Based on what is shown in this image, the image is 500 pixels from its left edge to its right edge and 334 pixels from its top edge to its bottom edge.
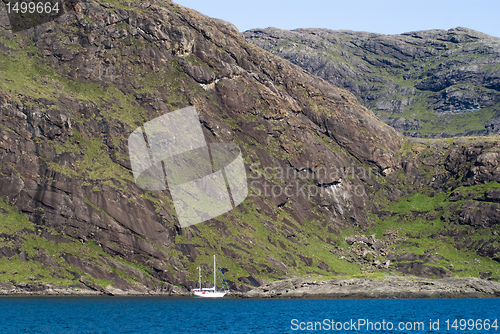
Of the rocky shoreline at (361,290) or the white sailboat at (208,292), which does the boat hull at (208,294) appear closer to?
the white sailboat at (208,292)

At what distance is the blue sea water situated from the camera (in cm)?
10725

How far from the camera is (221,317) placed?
13000 centimetres

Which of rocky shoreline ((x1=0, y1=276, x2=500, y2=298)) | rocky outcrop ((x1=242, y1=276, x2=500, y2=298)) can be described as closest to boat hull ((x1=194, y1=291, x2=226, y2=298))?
rocky shoreline ((x1=0, y1=276, x2=500, y2=298))

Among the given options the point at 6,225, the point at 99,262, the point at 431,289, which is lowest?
the point at 431,289

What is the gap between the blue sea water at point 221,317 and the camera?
107250 mm

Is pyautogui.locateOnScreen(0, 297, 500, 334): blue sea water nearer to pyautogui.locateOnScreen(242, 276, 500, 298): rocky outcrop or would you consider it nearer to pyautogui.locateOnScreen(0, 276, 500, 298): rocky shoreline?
pyautogui.locateOnScreen(0, 276, 500, 298): rocky shoreline

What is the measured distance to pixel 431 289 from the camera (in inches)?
7741

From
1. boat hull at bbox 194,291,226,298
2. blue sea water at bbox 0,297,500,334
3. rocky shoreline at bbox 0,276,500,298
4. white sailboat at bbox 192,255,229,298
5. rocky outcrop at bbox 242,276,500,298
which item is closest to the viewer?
blue sea water at bbox 0,297,500,334

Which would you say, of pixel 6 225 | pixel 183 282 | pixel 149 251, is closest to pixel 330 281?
pixel 183 282

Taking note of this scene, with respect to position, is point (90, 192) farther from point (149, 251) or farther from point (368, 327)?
point (368, 327)

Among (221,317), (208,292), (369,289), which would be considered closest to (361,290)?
(369,289)

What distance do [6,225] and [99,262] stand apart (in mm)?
30370

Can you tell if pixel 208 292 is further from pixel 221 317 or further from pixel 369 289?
pixel 221 317

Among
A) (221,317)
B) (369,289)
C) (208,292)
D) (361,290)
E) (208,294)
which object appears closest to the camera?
(221,317)
